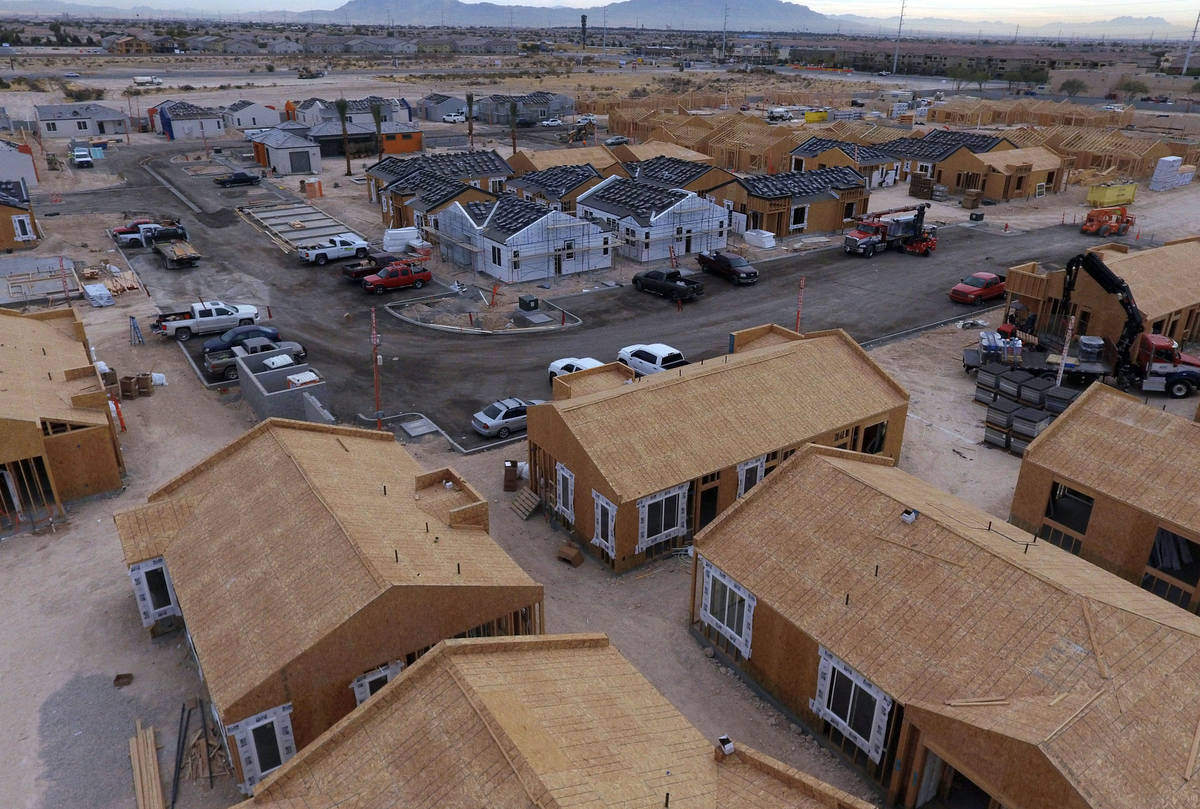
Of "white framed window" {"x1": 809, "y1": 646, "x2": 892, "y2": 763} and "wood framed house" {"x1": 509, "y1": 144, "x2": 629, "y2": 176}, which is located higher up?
"wood framed house" {"x1": 509, "y1": 144, "x2": 629, "y2": 176}

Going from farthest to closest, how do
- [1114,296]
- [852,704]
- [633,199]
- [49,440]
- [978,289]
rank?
1. [633,199]
2. [978,289]
3. [1114,296]
4. [49,440]
5. [852,704]

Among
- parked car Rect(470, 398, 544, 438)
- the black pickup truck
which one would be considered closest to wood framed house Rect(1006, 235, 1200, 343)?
the black pickup truck

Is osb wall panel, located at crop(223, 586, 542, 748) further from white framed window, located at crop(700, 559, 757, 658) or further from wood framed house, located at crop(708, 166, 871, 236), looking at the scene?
wood framed house, located at crop(708, 166, 871, 236)

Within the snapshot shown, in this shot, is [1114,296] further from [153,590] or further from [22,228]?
[22,228]

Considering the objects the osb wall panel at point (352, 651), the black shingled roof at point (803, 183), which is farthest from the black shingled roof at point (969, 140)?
the osb wall panel at point (352, 651)

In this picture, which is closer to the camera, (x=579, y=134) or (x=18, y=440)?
(x=18, y=440)

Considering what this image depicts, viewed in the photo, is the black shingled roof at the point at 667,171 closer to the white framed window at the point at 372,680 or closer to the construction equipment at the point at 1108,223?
the construction equipment at the point at 1108,223

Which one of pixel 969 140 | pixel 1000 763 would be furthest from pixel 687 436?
pixel 969 140
